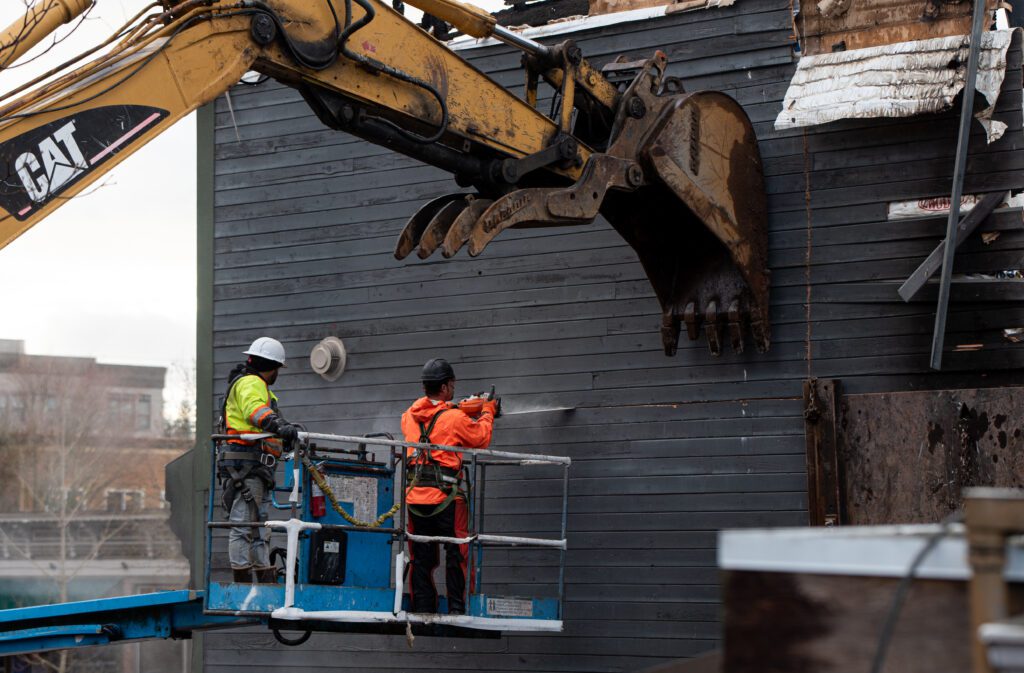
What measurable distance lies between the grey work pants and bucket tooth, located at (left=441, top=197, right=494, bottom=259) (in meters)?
1.99

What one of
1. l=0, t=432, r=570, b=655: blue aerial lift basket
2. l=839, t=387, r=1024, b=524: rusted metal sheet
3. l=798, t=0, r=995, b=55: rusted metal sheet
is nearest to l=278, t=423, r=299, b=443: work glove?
l=0, t=432, r=570, b=655: blue aerial lift basket

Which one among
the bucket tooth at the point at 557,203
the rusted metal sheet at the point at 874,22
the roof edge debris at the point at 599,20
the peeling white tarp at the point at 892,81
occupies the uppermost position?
the roof edge debris at the point at 599,20

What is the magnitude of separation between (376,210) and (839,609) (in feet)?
28.3

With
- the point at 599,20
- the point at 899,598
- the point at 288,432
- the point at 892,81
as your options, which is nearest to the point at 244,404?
the point at 288,432

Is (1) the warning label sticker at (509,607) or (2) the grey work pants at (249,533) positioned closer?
(2) the grey work pants at (249,533)

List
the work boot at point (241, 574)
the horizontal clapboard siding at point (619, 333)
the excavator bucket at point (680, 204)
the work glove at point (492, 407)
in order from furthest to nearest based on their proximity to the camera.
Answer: the horizontal clapboard siding at point (619, 333) → the work glove at point (492, 407) → the excavator bucket at point (680, 204) → the work boot at point (241, 574)

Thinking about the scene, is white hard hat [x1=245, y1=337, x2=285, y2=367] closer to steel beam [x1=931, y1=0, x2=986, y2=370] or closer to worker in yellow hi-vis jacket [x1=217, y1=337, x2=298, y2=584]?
worker in yellow hi-vis jacket [x1=217, y1=337, x2=298, y2=584]

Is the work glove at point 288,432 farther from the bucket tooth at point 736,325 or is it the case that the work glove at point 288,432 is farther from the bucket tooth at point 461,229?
the bucket tooth at point 736,325

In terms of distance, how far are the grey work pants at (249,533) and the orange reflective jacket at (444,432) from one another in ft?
3.22

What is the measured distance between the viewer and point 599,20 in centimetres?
1073

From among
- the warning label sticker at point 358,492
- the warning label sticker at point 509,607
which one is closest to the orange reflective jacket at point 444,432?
the warning label sticker at point 358,492

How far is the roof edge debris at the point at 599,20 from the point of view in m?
10.4

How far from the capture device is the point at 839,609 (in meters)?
3.32

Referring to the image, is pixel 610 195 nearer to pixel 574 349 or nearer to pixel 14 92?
pixel 574 349
